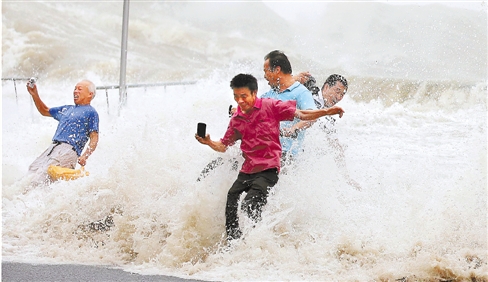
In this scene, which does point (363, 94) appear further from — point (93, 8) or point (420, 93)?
point (93, 8)

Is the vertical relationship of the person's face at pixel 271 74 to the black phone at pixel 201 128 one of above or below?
above

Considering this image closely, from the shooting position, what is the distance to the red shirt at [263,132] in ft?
17.5

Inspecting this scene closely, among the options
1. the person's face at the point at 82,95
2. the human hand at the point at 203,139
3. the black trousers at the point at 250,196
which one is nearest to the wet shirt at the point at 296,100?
the black trousers at the point at 250,196

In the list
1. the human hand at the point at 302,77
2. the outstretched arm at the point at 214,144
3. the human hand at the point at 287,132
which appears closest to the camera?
the outstretched arm at the point at 214,144

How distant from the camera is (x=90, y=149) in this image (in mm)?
7039

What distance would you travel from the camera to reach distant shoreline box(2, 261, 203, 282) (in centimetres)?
485

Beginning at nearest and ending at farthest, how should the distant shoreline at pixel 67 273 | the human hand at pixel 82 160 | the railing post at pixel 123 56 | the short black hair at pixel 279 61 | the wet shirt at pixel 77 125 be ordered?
the distant shoreline at pixel 67 273, the short black hair at pixel 279 61, the human hand at pixel 82 160, the wet shirt at pixel 77 125, the railing post at pixel 123 56

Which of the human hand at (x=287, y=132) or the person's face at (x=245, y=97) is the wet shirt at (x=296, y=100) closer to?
the human hand at (x=287, y=132)

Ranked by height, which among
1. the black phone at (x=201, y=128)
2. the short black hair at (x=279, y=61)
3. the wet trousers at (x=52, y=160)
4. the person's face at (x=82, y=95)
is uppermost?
the short black hair at (x=279, y=61)

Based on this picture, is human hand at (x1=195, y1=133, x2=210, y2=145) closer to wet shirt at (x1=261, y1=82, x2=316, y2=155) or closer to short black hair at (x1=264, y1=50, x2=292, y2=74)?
wet shirt at (x1=261, y1=82, x2=316, y2=155)

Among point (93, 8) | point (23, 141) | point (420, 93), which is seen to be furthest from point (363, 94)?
point (93, 8)

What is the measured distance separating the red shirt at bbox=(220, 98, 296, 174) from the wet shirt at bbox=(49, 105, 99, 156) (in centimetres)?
223

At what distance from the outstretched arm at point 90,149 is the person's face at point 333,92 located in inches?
84.3

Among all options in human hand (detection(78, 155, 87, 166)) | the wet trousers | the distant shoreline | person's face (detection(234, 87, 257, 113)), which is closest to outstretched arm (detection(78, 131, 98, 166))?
human hand (detection(78, 155, 87, 166))
